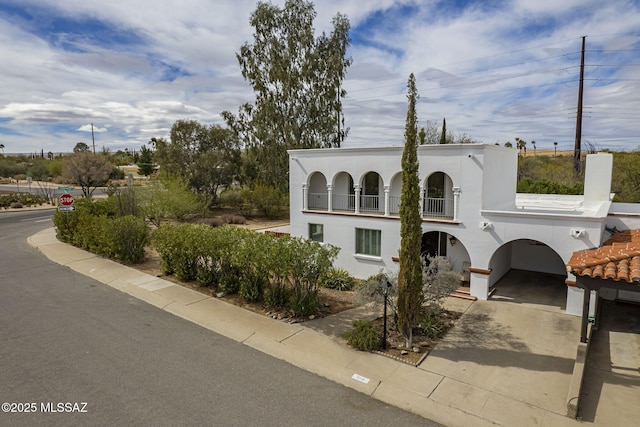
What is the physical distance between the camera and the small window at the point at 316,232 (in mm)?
17538

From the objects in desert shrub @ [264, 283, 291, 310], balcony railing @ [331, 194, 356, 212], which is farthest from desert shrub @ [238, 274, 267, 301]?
balcony railing @ [331, 194, 356, 212]

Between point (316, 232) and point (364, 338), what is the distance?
29.4ft

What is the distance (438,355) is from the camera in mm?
9016

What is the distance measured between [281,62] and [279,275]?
22.7 metres

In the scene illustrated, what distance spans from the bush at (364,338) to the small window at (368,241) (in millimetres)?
6587

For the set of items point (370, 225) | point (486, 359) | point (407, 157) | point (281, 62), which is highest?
point (281, 62)

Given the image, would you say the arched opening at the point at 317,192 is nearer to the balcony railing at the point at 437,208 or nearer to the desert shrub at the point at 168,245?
the balcony railing at the point at 437,208

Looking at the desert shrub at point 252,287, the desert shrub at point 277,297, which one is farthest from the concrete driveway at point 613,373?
the desert shrub at point 252,287

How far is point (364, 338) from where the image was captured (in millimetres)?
9117

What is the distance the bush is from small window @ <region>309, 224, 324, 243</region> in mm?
8236

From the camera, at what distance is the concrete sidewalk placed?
23.0 feet

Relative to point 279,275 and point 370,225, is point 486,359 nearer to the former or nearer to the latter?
point 279,275

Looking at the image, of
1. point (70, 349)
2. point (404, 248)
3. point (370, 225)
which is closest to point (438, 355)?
point (404, 248)

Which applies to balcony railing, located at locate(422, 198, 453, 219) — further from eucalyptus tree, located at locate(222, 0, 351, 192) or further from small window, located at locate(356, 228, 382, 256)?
eucalyptus tree, located at locate(222, 0, 351, 192)
